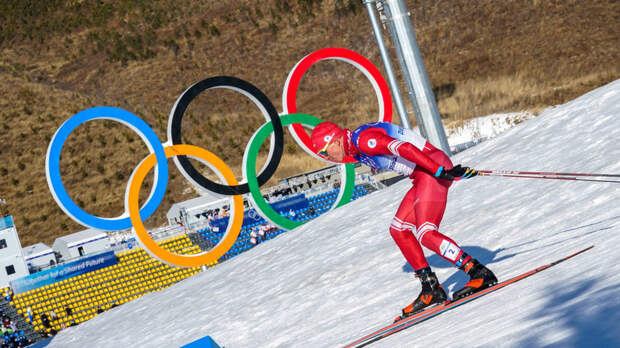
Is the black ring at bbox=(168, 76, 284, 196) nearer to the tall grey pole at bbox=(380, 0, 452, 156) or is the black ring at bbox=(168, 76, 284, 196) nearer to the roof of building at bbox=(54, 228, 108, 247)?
the tall grey pole at bbox=(380, 0, 452, 156)

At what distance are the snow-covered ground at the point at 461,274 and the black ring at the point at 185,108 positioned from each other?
3.03 m

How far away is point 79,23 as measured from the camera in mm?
67250

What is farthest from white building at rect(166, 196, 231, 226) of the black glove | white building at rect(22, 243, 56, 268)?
the black glove

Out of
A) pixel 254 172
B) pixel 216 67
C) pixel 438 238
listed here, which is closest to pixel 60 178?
pixel 254 172

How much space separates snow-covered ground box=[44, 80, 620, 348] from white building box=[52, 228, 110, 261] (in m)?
19.7

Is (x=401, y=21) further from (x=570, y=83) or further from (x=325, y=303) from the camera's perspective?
(x=570, y=83)

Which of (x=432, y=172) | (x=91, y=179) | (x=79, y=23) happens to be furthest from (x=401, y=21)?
(x=79, y=23)

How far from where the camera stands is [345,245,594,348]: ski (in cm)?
605

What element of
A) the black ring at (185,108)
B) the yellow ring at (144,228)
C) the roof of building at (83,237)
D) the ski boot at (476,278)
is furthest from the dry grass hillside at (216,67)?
the ski boot at (476,278)

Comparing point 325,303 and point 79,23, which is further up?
point 79,23

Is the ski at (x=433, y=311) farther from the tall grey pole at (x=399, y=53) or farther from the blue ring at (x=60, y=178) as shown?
the tall grey pole at (x=399, y=53)

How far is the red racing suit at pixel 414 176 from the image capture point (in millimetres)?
6023

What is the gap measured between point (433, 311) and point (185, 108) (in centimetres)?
1191

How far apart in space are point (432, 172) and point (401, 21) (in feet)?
39.6
